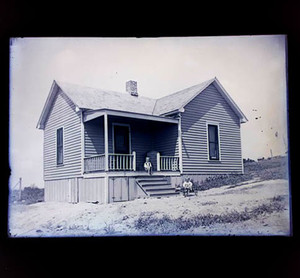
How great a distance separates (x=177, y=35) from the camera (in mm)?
4574

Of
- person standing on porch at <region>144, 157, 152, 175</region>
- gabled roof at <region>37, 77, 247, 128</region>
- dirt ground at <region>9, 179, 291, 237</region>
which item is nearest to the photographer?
dirt ground at <region>9, 179, 291, 237</region>

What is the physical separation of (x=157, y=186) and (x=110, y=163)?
25.0 inches

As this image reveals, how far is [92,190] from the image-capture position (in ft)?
14.8

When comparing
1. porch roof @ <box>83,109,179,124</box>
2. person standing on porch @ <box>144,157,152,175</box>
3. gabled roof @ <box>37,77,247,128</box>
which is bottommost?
person standing on porch @ <box>144,157,152,175</box>

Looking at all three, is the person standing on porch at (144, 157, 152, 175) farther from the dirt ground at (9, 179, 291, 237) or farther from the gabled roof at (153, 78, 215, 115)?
the gabled roof at (153, 78, 215, 115)

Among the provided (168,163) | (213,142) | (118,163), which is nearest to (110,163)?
(118,163)

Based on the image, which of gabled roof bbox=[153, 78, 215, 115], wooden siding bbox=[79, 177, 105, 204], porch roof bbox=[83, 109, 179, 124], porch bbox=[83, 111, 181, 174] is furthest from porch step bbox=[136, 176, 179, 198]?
gabled roof bbox=[153, 78, 215, 115]

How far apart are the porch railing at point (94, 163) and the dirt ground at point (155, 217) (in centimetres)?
41

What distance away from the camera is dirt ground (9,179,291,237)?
445cm

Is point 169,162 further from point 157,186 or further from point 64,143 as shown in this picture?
point 64,143

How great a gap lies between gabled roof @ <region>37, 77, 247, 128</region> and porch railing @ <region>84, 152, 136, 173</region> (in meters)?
0.56

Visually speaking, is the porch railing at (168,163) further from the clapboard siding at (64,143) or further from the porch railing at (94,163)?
the clapboard siding at (64,143)
